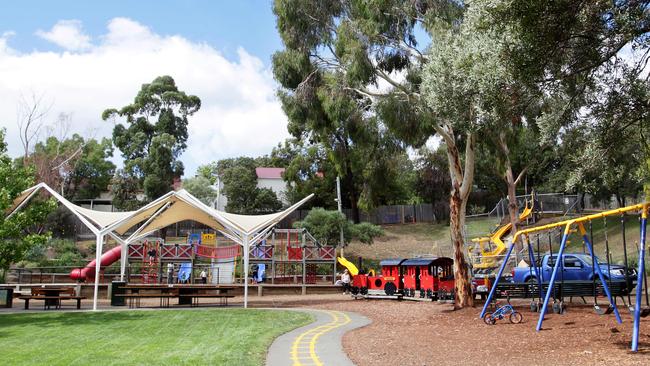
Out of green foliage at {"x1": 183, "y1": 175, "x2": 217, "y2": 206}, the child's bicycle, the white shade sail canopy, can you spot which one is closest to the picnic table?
the white shade sail canopy

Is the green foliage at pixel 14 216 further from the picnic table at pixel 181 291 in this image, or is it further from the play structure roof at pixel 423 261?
the play structure roof at pixel 423 261

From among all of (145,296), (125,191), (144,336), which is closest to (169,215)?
(145,296)

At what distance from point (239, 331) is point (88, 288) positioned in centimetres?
1427

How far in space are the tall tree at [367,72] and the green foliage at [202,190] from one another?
41394 mm

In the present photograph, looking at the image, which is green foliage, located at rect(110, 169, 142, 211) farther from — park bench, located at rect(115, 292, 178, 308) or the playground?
park bench, located at rect(115, 292, 178, 308)

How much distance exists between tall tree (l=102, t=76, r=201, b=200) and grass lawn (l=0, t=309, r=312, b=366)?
37.1 metres

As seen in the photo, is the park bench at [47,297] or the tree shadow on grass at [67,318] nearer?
the tree shadow on grass at [67,318]

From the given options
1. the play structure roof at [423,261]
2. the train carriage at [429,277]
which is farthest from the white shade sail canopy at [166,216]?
the train carriage at [429,277]

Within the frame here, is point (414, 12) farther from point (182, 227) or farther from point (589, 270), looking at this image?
point (182, 227)

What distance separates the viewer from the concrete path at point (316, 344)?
352 inches

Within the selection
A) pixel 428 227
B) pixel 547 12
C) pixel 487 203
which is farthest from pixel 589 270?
pixel 487 203

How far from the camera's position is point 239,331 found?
1256cm

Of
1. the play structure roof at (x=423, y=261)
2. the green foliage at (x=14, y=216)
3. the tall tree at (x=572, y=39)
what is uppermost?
the tall tree at (x=572, y=39)

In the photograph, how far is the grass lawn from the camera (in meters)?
8.78
